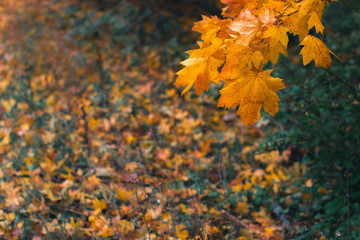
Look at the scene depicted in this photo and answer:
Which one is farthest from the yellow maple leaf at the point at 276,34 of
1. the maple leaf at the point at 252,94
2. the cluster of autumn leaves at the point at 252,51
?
the maple leaf at the point at 252,94

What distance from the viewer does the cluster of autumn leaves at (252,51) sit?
1010mm

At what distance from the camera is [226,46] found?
3.57ft

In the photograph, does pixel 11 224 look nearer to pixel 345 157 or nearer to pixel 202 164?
pixel 202 164

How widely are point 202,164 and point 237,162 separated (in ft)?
1.05

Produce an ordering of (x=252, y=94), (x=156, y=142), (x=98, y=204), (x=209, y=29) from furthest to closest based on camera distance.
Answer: (x=156, y=142), (x=98, y=204), (x=209, y=29), (x=252, y=94)

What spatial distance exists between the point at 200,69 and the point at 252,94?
21 cm

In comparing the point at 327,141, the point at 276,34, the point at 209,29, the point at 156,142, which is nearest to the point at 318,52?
the point at 276,34

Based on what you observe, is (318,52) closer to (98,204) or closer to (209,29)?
(209,29)

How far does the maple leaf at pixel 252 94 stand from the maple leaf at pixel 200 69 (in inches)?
3.9

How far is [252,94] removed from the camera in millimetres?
1007

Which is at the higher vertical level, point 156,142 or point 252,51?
point 252,51

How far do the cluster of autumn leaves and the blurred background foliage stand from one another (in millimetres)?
706

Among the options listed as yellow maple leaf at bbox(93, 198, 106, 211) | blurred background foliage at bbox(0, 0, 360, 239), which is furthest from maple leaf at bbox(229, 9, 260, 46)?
yellow maple leaf at bbox(93, 198, 106, 211)

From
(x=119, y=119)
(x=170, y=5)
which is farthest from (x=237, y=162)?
(x=170, y=5)
